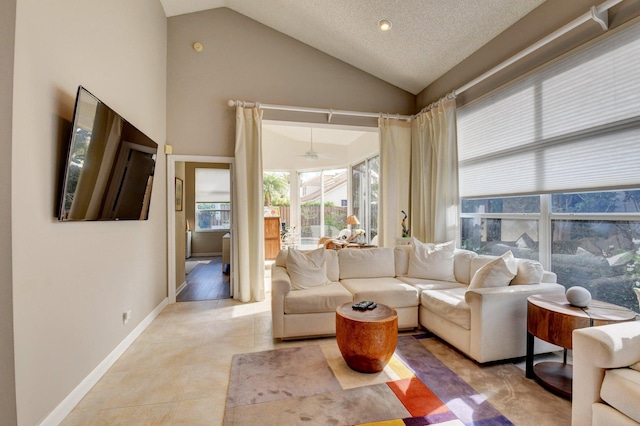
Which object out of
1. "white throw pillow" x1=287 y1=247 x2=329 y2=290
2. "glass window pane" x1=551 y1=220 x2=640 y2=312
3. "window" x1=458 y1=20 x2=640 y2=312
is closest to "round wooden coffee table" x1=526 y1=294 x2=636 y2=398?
"glass window pane" x1=551 y1=220 x2=640 y2=312

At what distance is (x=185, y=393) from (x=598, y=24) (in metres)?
4.25

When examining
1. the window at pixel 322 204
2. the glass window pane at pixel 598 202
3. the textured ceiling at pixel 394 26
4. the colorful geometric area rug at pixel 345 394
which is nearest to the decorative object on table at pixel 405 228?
the glass window pane at pixel 598 202

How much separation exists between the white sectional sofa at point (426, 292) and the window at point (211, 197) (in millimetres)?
5246

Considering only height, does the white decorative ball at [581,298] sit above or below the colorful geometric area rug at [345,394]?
above

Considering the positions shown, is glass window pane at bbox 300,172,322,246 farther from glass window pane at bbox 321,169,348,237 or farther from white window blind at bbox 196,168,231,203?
white window blind at bbox 196,168,231,203

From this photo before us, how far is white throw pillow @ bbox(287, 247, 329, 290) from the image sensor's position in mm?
3164

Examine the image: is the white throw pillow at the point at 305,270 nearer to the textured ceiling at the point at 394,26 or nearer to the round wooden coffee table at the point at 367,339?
the round wooden coffee table at the point at 367,339

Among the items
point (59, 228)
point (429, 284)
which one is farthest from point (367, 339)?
point (59, 228)

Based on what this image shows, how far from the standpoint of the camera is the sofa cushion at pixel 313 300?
113 inches

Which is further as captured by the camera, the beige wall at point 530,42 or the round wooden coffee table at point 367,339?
the beige wall at point 530,42

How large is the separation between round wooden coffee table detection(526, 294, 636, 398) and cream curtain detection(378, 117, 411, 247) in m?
2.54

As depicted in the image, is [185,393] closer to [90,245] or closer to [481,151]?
[90,245]

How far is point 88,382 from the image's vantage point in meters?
2.11

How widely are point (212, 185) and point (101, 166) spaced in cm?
617
